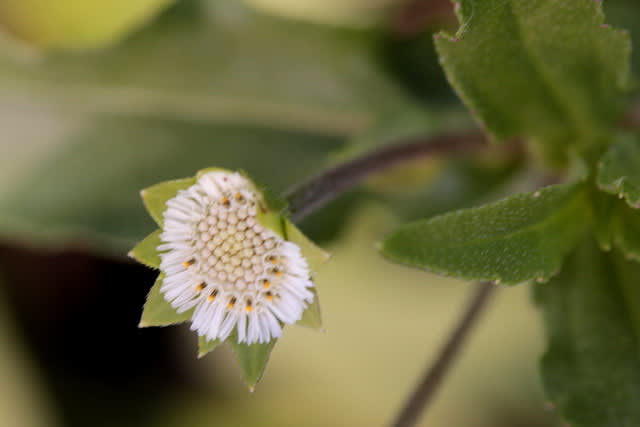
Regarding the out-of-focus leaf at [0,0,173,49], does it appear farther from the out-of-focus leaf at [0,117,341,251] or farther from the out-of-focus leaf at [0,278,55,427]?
the out-of-focus leaf at [0,278,55,427]

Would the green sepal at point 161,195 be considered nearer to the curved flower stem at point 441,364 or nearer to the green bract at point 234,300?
the green bract at point 234,300

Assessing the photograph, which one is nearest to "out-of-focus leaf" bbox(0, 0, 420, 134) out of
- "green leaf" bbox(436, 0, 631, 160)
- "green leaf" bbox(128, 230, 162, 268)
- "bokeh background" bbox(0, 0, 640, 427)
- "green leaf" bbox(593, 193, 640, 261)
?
"bokeh background" bbox(0, 0, 640, 427)

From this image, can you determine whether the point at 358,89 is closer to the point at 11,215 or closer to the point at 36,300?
the point at 11,215

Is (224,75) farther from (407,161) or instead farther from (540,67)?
(540,67)

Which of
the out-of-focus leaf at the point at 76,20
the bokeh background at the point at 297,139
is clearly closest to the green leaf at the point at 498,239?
the bokeh background at the point at 297,139

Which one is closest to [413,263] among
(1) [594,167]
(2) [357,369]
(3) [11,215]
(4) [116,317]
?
(1) [594,167]

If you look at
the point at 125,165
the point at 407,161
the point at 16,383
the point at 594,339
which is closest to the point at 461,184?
the point at 407,161
